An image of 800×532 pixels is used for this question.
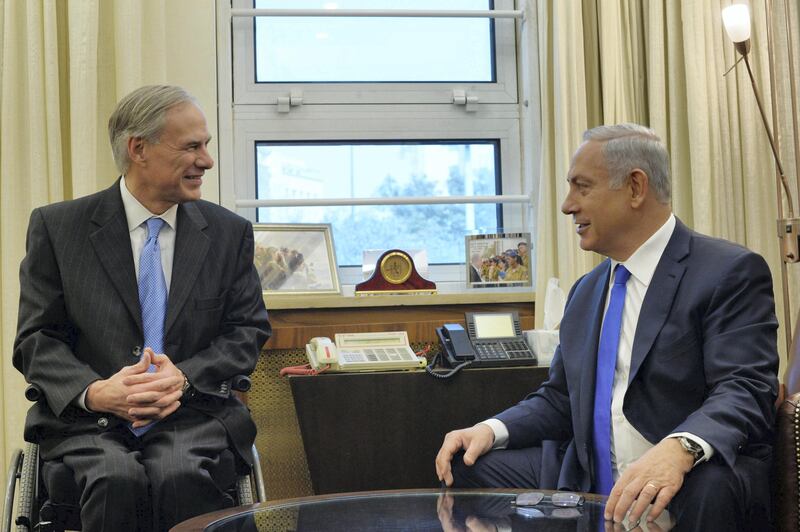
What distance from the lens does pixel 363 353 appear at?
9.84ft

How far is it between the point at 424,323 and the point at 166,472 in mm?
1353

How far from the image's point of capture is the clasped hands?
2.17 metres

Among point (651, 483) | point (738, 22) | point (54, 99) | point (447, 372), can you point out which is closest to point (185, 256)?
point (447, 372)

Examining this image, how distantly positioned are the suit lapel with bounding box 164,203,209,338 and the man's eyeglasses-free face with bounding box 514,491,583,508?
96cm

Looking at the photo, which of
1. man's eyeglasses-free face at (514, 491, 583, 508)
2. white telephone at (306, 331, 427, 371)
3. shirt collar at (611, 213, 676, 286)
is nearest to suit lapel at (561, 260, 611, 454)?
shirt collar at (611, 213, 676, 286)

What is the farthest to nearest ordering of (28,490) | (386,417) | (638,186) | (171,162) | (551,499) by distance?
(386,417) → (171,162) → (638,186) → (28,490) → (551,499)

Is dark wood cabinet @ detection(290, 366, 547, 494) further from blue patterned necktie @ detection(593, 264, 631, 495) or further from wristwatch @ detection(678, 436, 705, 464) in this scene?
wristwatch @ detection(678, 436, 705, 464)

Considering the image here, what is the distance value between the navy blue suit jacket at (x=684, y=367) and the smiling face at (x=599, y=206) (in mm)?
101

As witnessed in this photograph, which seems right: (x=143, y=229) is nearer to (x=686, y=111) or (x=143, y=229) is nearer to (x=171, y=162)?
(x=171, y=162)

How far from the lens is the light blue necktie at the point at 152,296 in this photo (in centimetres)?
236

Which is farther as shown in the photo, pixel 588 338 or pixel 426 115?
pixel 426 115

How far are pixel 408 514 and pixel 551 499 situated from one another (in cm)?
28

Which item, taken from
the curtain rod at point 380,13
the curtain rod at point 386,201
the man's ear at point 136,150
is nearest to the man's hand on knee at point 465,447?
the man's ear at point 136,150

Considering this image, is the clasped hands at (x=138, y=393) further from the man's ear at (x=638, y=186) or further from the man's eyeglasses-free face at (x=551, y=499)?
the man's ear at (x=638, y=186)
